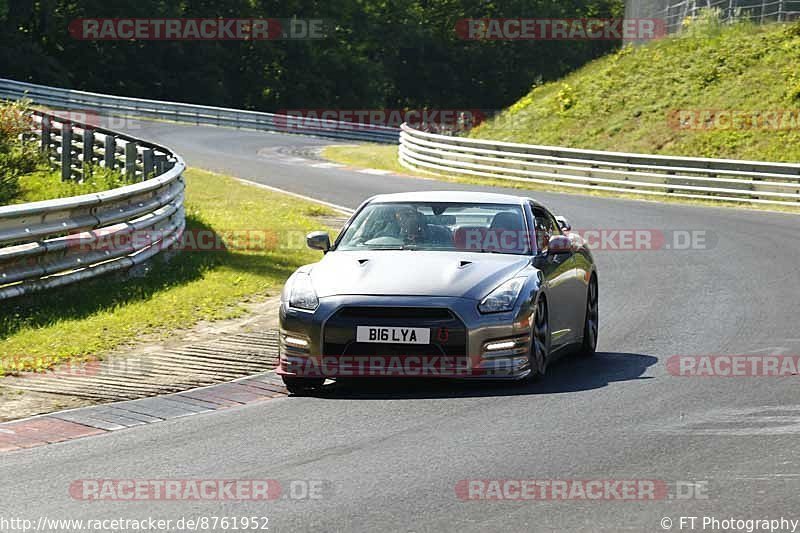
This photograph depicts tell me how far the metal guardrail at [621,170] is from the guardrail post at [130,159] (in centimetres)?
1532

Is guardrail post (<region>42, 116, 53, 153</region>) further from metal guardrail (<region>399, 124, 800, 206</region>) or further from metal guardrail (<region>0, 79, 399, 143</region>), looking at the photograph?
metal guardrail (<region>0, 79, 399, 143</region>)

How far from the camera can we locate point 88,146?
74.6 feet

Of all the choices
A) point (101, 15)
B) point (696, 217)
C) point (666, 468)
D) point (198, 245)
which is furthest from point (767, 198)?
point (101, 15)

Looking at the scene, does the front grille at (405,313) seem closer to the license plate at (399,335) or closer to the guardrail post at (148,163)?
the license plate at (399,335)

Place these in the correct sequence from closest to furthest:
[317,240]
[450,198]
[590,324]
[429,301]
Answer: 1. [429,301]
2. [317,240]
3. [450,198]
4. [590,324]

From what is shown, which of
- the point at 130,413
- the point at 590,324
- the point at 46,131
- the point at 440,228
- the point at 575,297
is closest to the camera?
the point at 130,413

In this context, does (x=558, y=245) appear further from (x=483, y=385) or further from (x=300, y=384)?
(x=300, y=384)

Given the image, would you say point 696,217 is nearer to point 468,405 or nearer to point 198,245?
point 198,245

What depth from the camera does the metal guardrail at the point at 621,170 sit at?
30.6 m

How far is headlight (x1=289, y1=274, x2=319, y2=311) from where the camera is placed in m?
9.66

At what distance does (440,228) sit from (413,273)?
101 centimetres

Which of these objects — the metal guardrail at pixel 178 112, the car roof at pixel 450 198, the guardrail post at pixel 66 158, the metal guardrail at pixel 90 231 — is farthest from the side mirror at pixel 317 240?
the metal guardrail at pixel 178 112

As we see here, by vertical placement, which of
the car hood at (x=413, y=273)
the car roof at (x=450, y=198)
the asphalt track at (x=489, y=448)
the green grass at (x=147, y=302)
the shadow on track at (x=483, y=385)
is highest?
the car roof at (x=450, y=198)

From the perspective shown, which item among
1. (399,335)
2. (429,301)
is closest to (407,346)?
(399,335)
